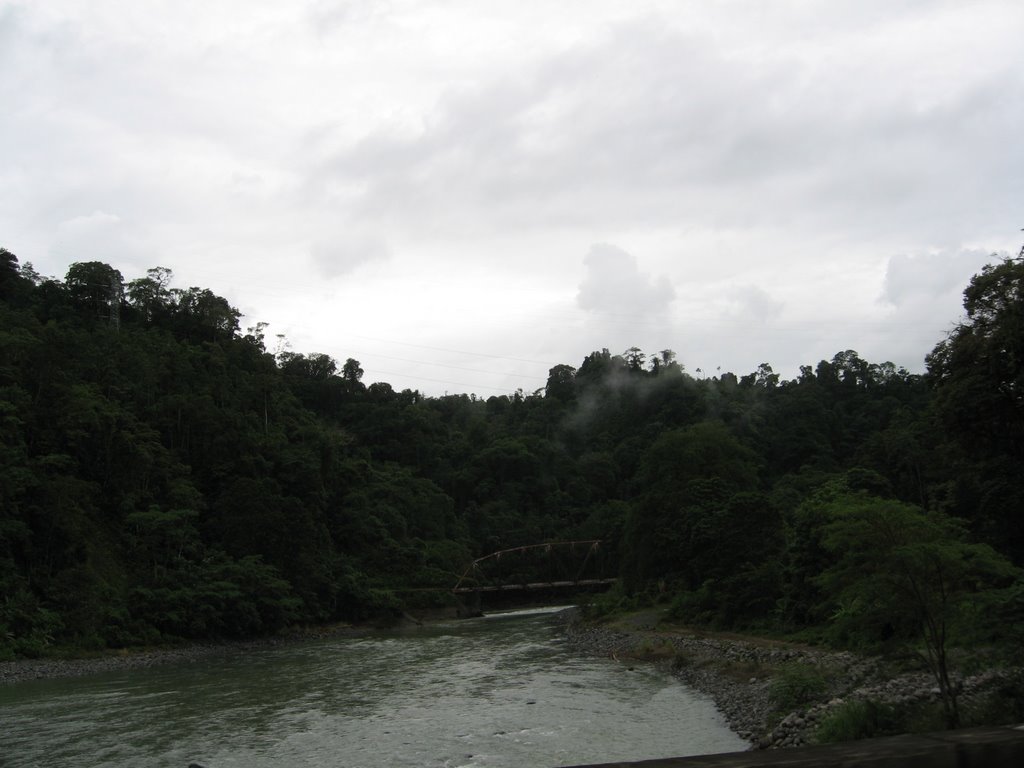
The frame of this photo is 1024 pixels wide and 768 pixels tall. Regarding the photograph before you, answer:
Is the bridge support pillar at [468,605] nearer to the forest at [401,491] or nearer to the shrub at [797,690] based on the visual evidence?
the forest at [401,491]

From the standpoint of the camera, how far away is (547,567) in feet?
253

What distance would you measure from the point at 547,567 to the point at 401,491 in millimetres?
15974

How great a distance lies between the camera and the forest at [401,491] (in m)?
20.5

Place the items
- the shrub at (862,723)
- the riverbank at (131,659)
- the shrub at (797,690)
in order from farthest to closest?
the riverbank at (131,659) → the shrub at (797,690) → the shrub at (862,723)

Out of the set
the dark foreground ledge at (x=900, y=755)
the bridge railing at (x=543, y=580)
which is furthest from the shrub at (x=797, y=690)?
the bridge railing at (x=543, y=580)

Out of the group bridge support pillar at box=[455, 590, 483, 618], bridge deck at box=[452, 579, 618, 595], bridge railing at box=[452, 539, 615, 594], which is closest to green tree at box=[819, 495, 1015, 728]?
bridge support pillar at box=[455, 590, 483, 618]

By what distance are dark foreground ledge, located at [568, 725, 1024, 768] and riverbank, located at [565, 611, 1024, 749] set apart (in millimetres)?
8401

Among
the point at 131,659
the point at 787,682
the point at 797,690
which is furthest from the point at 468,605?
the point at 797,690

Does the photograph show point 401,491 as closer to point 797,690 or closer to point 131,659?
point 131,659

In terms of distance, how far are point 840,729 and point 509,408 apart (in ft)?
391

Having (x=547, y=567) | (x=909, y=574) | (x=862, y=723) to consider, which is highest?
(x=909, y=574)

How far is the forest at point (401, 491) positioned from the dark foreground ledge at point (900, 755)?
10046 mm

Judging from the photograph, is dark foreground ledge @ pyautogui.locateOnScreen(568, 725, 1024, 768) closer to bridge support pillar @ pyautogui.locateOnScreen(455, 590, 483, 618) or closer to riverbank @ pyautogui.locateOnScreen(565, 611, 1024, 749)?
riverbank @ pyautogui.locateOnScreen(565, 611, 1024, 749)

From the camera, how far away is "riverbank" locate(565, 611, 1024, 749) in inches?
543
